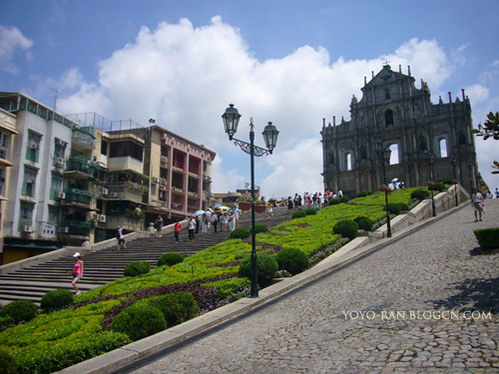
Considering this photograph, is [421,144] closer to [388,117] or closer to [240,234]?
[388,117]

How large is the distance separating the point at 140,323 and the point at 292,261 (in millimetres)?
6758

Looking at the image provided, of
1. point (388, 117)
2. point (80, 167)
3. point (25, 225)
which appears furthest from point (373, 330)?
point (388, 117)

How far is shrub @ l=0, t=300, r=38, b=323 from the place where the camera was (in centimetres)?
1214

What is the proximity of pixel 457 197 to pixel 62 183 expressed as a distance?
3453 cm

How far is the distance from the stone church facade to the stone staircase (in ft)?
109

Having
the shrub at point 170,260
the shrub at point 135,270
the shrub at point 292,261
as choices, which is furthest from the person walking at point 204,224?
the shrub at point 292,261

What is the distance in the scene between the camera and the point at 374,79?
57750mm

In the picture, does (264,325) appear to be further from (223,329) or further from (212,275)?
(212,275)

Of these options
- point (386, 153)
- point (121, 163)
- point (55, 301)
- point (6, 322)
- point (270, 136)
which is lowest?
point (6, 322)

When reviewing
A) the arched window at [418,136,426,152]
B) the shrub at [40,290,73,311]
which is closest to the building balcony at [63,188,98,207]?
the shrub at [40,290,73,311]

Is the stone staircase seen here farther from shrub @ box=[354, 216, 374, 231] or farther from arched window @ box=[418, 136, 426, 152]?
arched window @ box=[418, 136, 426, 152]

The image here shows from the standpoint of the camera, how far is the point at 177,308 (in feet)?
31.2

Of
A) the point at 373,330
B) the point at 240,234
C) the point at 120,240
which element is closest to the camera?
the point at 373,330

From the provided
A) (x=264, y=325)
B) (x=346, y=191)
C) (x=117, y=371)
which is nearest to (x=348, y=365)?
(x=264, y=325)
